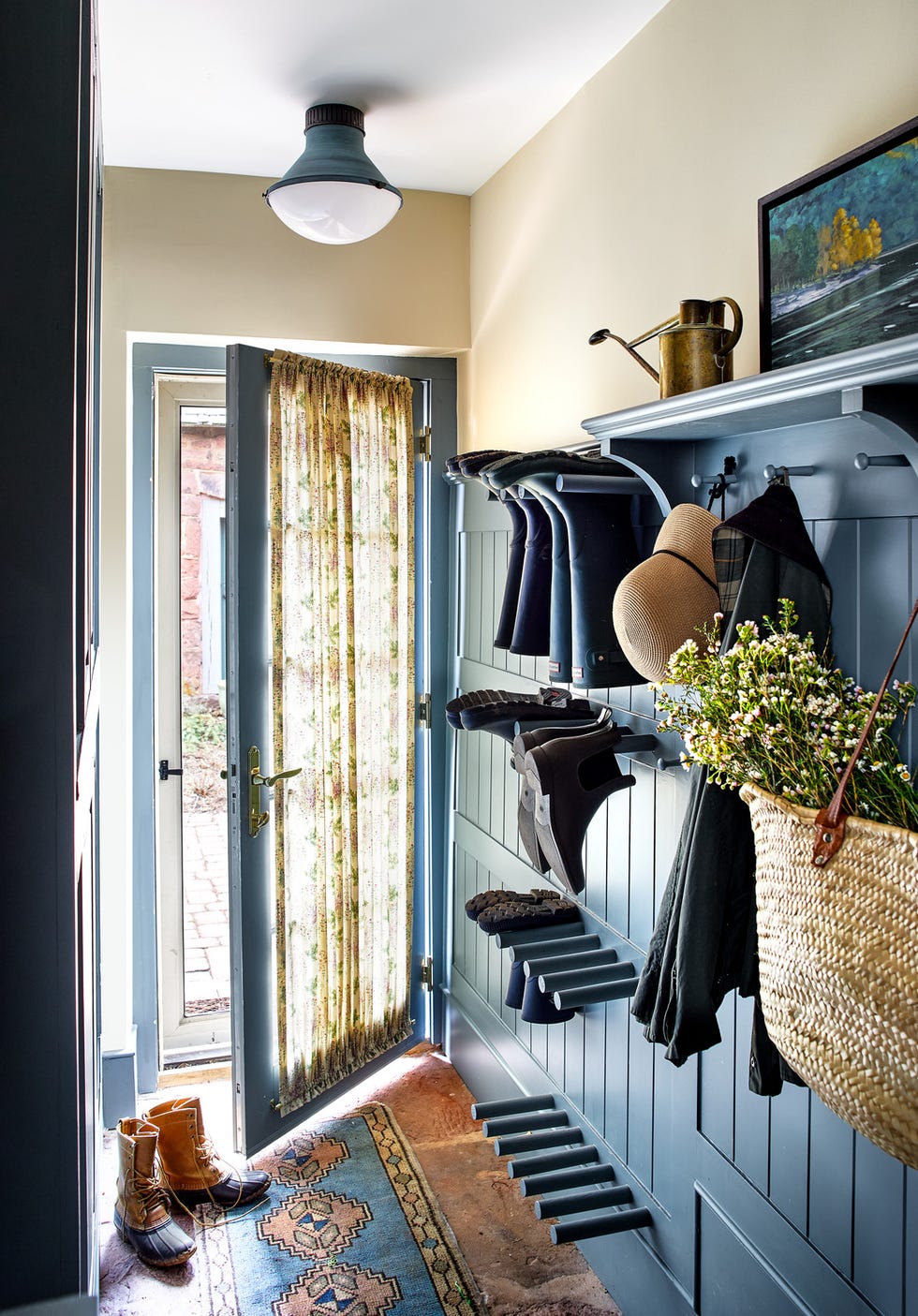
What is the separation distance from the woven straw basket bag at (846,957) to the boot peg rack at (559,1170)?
3.19 ft

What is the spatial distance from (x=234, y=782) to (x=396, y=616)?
74 centimetres

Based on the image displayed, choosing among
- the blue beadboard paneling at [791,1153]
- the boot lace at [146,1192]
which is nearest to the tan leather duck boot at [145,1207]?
the boot lace at [146,1192]

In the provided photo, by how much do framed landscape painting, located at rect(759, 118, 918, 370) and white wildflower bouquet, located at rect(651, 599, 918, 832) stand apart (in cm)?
41

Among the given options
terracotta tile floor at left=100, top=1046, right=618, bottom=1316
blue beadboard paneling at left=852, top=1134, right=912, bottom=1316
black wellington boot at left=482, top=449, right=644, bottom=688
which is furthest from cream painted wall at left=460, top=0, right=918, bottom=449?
terracotta tile floor at left=100, top=1046, right=618, bottom=1316

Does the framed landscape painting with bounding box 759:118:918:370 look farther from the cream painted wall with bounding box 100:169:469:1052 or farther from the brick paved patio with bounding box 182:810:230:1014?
the brick paved patio with bounding box 182:810:230:1014

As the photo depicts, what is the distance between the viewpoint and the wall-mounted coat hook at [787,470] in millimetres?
1414

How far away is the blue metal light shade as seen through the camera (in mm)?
2295

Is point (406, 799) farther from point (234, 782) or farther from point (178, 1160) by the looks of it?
point (178, 1160)

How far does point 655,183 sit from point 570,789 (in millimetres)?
1158

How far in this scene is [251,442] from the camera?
8.45ft

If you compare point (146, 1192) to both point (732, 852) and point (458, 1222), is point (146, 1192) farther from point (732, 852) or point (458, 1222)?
point (732, 852)

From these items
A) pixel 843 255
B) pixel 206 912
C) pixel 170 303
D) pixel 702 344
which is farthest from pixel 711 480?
pixel 206 912

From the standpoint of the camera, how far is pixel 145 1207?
7.75 feet

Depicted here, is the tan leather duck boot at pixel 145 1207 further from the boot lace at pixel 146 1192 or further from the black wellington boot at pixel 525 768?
the black wellington boot at pixel 525 768
